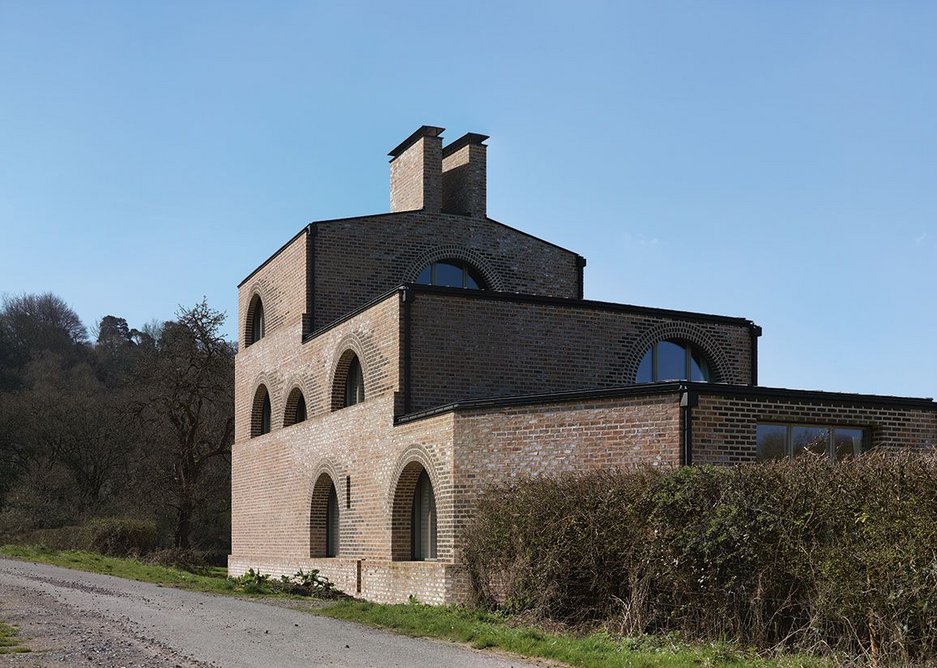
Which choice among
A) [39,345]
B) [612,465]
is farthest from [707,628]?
[39,345]

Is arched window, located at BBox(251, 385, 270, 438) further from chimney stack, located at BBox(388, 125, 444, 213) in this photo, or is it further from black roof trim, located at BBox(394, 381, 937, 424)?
black roof trim, located at BBox(394, 381, 937, 424)

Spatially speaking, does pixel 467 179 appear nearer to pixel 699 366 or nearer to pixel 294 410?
pixel 294 410

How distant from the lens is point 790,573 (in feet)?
36.8

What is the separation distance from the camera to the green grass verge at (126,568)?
72.9 feet

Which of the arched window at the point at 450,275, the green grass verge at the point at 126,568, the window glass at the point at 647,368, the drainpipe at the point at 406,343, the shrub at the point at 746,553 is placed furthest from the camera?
the arched window at the point at 450,275

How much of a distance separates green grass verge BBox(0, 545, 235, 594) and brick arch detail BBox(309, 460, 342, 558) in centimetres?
206

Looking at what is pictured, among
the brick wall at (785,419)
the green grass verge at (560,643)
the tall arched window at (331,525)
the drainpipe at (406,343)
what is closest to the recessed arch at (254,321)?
the tall arched window at (331,525)

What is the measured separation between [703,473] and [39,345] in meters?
58.7

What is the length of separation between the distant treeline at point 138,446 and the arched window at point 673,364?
77.0ft

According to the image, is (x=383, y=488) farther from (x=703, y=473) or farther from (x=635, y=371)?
(x=703, y=473)

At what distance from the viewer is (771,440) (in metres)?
15.4

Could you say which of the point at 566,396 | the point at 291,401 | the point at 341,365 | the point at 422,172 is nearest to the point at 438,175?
the point at 422,172

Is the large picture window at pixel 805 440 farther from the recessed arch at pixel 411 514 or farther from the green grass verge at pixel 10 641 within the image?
the green grass verge at pixel 10 641

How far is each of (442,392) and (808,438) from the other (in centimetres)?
705
